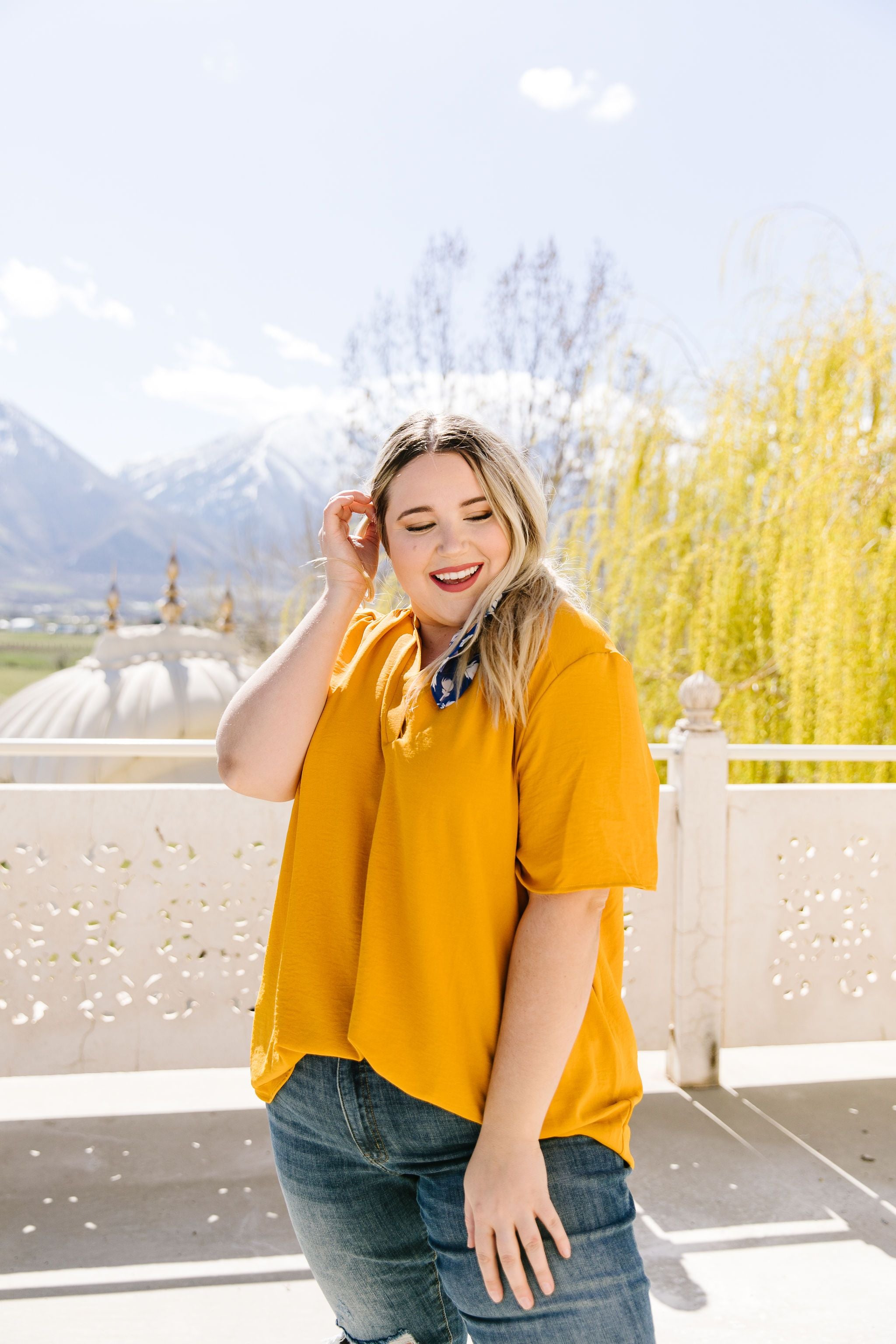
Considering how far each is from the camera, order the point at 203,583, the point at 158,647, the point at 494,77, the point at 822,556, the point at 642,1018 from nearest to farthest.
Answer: the point at 642,1018
the point at 822,556
the point at 158,647
the point at 494,77
the point at 203,583

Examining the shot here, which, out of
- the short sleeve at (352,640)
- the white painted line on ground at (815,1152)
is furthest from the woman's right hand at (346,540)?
the white painted line on ground at (815,1152)

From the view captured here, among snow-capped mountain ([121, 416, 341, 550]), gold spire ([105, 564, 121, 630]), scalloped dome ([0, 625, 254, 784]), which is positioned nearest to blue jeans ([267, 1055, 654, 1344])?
scalloped dome ([0, 625, 254, 784])

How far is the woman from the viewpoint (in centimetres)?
73

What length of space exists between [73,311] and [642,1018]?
49.4 metres

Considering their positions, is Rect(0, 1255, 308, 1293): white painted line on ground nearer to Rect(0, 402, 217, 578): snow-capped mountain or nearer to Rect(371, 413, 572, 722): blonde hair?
Rect(371, 413, 572, 722): blonde hair

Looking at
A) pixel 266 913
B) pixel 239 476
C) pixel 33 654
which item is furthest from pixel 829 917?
pixel 239 476

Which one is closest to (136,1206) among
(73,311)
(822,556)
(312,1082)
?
(312,1082)

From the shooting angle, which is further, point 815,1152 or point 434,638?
point 815,1152

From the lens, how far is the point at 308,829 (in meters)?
0.86

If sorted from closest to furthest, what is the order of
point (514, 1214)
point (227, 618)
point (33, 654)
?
point (514, 1214)
point (227, 618)
point (33, 654)

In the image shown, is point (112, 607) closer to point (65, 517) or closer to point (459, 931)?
point (459, 931)

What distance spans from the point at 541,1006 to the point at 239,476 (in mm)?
50032

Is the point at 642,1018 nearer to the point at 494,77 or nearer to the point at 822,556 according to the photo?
the point at 822,556

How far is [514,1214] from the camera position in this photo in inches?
28.0
